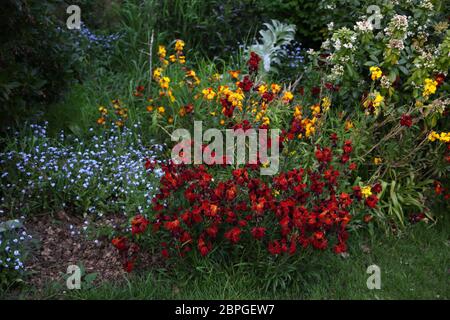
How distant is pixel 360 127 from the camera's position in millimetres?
5195

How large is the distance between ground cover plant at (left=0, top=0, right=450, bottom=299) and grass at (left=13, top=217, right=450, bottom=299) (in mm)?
13

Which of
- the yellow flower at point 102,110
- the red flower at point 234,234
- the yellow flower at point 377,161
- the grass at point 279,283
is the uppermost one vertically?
the yellow flower at point 102,110

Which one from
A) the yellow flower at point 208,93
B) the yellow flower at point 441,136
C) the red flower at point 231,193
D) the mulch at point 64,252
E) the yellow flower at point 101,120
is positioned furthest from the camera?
the yellow flower at point 101,120

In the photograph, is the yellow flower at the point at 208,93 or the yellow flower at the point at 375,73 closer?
the yellow flower at the point at 375,73

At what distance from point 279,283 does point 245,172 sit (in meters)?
0.74

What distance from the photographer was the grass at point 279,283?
4.08m

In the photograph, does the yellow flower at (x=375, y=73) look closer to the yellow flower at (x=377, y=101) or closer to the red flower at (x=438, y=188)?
the yellow flower at (x=377, y=101)

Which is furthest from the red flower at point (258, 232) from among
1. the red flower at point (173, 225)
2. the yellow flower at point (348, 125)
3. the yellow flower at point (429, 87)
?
the yellow flower at point (429, 87)

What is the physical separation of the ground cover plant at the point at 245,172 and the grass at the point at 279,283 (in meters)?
0.01

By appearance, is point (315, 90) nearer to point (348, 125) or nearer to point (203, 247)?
point (348, 125)

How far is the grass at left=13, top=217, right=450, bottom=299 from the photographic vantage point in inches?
161

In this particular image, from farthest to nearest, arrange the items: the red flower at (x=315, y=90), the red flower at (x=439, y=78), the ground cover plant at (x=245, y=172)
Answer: the red flower at (x=315, y=90)
the red flower at (x=439, y=78)
the ground cover plant at (x=245, y=172)

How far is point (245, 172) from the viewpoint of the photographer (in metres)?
4.16

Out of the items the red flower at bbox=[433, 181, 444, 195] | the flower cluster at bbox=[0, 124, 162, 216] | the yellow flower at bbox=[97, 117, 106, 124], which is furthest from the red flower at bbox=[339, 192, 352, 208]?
the yellow flower at bbox=[97, 117, 106, 124]
